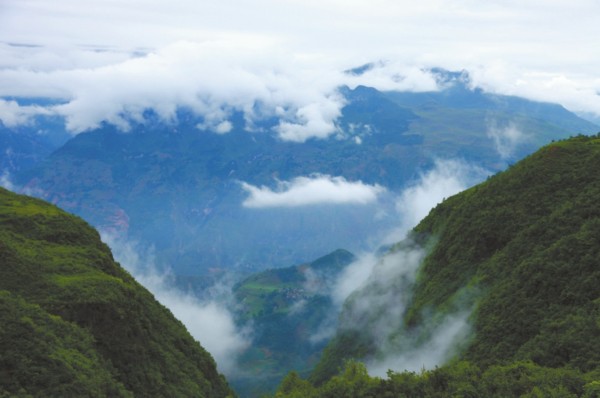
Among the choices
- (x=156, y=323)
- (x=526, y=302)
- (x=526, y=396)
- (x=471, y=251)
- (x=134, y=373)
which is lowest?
(x=526, y=396)

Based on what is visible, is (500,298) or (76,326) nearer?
(76,326)

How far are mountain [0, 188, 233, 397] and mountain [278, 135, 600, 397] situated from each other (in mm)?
17684

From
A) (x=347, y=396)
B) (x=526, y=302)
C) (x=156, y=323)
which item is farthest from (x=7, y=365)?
(x=526, y=302)

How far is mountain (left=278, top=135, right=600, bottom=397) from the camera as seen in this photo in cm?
5759

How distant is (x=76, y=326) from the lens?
6475cm

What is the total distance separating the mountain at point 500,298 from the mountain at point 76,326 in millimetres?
17684

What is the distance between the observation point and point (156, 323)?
89.6 metres

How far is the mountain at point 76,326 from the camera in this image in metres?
52.9

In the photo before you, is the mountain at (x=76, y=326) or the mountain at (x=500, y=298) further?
the mountain at (x=500, y=298)

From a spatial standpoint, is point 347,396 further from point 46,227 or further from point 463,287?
point 46,227

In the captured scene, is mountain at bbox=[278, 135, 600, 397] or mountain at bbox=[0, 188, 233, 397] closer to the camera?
mountain at bbox=[0, 188, 233, 397]

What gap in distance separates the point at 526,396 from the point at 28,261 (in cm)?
6107

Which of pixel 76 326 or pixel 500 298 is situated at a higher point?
pixel 500 298

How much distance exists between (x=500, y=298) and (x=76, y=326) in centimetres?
5449
